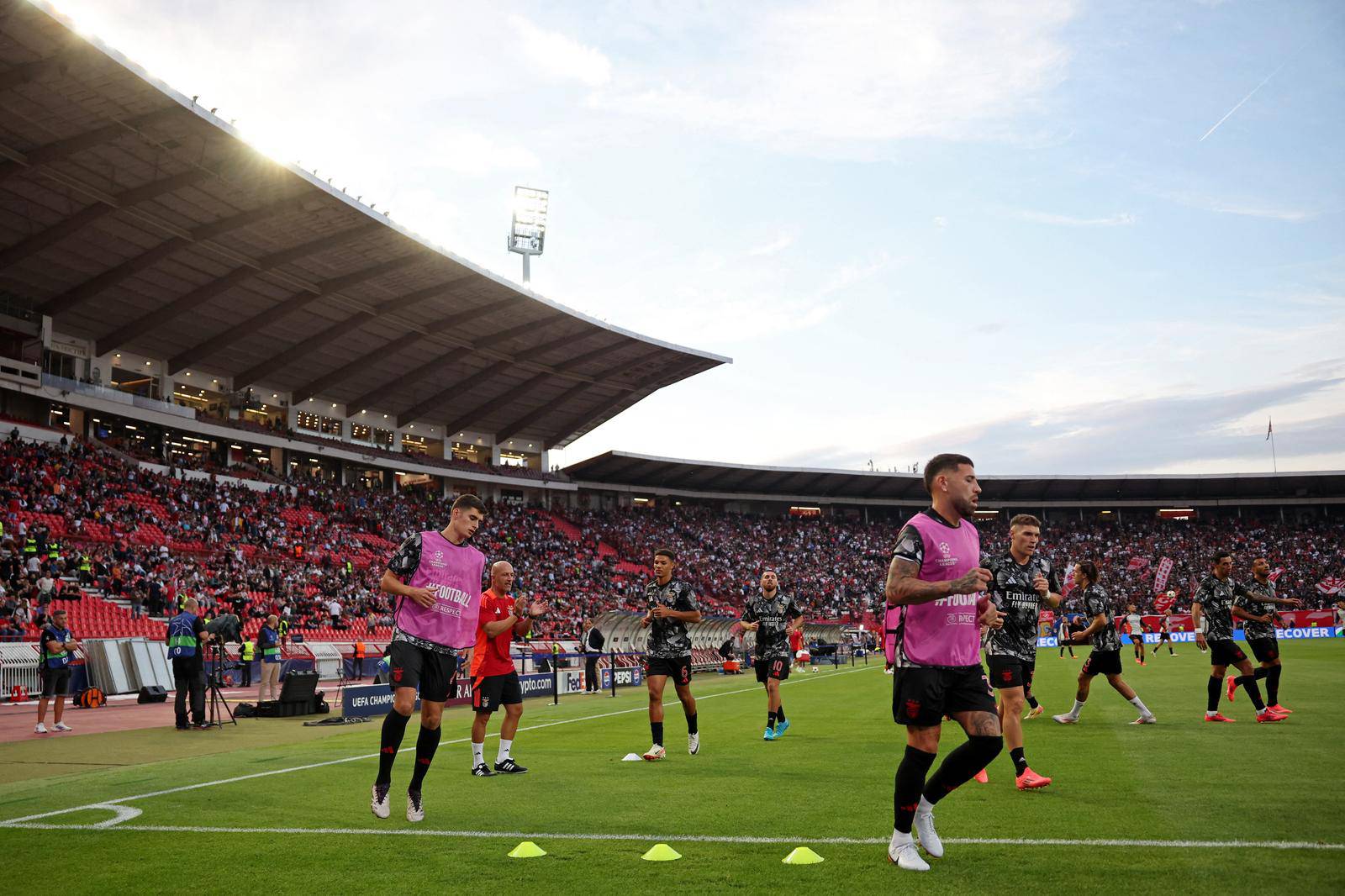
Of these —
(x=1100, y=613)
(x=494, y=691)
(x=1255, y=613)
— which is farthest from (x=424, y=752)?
(x=1255, y=613)

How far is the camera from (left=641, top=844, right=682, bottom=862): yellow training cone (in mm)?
5523

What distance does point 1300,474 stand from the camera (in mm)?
75375

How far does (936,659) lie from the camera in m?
5.50

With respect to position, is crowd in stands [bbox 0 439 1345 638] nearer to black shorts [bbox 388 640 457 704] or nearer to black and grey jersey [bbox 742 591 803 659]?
black and grey jersey [bbox 742 591 803 659]

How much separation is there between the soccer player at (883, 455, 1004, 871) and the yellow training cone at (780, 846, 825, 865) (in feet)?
1.41

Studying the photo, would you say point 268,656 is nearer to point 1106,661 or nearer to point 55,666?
point 55,666

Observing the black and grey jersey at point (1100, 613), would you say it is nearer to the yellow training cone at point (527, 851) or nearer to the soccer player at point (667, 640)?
the soccer player at point (667, 640)

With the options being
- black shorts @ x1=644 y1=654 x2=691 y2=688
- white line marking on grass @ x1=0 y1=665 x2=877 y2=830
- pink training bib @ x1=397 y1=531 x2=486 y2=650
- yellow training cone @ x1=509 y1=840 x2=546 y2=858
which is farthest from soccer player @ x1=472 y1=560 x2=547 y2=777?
yellow training cone @ x1=509 y1=840 x2=546 y2=858

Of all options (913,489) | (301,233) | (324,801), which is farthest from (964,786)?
(913,489)

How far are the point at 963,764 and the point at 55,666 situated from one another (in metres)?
16.2

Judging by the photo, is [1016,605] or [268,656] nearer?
[1016,605]

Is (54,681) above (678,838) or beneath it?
beneath

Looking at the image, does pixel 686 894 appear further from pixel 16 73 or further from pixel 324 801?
pixel 16 73

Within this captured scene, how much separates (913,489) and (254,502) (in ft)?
180
